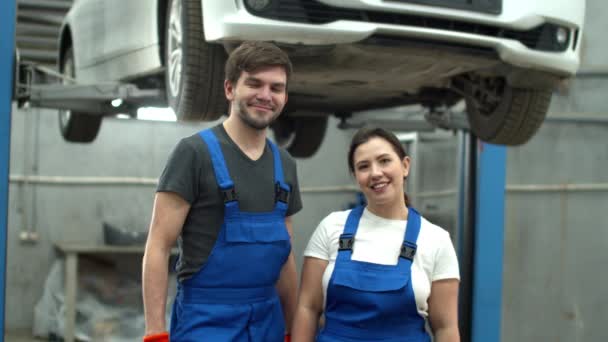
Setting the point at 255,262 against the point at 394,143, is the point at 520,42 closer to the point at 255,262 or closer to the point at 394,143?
the point at 394,143

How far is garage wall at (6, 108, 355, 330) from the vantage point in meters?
6.26

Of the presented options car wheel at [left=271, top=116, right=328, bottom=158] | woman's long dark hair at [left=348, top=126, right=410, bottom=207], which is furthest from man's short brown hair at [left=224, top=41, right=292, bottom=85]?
car wheel at [left=271, top=116, right=328, bottom=158]

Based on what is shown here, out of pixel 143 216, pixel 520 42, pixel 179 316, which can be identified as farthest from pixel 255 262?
pixel 143 216

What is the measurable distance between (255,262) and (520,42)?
1.51 m

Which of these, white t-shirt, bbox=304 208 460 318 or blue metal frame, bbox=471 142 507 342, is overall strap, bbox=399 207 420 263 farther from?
blue metal frame, bbox=471 142 507 342

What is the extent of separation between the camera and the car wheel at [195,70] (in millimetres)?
2707

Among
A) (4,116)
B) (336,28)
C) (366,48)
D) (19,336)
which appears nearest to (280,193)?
(336,28)

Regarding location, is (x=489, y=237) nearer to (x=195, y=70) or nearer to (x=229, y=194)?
(x=195, y=70)

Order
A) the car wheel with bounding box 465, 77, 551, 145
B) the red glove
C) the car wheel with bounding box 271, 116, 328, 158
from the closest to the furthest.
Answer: the red glove < the car wheel with bounding box 465, 77, 551, 145 < the car wheel with bounding box 271, 116, 328, 158

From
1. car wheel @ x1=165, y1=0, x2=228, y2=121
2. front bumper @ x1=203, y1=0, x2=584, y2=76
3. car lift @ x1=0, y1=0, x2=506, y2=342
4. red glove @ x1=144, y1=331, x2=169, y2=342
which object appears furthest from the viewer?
car lift @ x1=0, y1=0, x2=506, y2=342

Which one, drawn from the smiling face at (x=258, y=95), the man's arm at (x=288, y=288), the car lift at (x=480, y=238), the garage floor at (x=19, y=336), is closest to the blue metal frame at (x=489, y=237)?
the car lift at (x=480, y=238)

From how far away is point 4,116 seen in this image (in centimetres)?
278

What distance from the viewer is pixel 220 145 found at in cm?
174

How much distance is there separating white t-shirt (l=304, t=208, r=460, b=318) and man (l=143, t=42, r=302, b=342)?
11 cm
